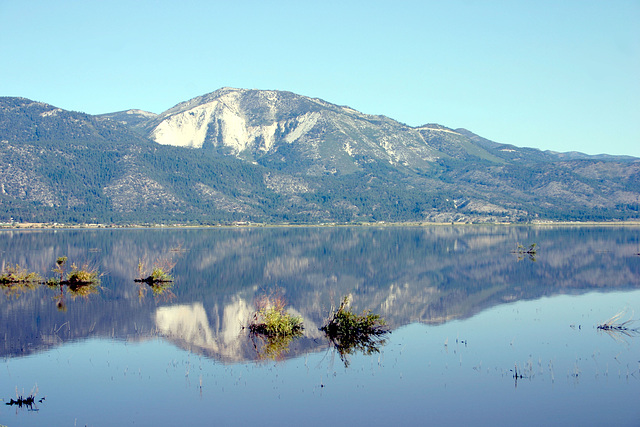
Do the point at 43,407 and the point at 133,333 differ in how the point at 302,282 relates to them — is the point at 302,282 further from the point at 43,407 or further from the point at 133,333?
the point at 43,407

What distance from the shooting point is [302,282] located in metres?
47.6

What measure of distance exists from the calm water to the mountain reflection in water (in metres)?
0.17

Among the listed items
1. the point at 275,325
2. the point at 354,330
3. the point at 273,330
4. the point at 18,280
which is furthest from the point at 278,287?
the point at 18,280

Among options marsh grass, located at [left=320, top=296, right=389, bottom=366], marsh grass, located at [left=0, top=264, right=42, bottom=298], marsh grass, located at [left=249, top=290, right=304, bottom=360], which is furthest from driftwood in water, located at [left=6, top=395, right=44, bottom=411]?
marsh grass, located at [left=0, top=264, right=42, bottom=298]

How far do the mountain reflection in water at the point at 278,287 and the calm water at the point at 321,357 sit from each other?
174 mm

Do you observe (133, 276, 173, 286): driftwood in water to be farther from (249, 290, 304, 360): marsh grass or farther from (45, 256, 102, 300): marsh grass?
(249, 290, 304, 360): marsh grass

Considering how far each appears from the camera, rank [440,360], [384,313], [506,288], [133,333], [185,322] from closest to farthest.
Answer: [440,360] < [133,333] < [185,322] < [384,313] < [506,288]

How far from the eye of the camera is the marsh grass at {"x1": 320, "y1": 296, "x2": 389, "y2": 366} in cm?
2777

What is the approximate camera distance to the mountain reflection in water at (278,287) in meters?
29.5

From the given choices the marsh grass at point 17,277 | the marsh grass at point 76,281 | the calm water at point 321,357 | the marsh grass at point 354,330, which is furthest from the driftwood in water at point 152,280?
the marsh grass at point 354,330

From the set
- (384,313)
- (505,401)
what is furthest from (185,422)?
(384,313)

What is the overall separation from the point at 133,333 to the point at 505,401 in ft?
55.1

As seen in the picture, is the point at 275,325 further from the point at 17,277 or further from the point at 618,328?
the point at 17,277

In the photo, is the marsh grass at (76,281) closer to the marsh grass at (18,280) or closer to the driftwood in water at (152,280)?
the marsh grass at (18,280)
